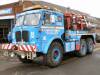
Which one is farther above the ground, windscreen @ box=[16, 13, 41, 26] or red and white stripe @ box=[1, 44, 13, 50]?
windscreen @ box=[16, 13, 41, 26]

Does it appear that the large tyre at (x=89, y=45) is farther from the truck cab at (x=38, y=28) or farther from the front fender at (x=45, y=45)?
the front fender at (x=45, y=45)

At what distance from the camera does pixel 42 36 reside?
1056 cm

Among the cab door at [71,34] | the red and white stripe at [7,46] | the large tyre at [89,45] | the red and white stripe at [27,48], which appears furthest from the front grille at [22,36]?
the large tyre at [89,45]

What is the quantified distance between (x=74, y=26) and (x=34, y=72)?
4613mm

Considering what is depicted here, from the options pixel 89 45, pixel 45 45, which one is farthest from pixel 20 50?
pixel 89 45

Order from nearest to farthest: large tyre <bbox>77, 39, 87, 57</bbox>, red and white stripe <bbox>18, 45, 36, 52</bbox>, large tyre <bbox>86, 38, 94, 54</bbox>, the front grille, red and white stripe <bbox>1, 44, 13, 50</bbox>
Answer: red and white stripe <bbox>18, 45, 36, 52</bbox>, the front grille, red and white stripe <bbox>1, 44, 13, 50</bbox>, large tyre <bbox>77, 39, 87, 57</bbox>, large tyre <bbox>86, 38, 94, 54</bbox>

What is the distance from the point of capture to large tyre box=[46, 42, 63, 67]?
35.6 ft

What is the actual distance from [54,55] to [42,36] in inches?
52.1

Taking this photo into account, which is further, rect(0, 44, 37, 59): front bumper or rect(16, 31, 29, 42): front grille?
rect(16, 31, 29, 42): front grille

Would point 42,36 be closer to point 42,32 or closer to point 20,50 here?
point 42,32

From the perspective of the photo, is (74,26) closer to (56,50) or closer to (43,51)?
(56,50)

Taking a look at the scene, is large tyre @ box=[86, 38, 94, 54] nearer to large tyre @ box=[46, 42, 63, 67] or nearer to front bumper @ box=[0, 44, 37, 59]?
large tyre @ box=[46, 42, 63, 67]

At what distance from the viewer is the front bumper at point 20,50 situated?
10.3 meters

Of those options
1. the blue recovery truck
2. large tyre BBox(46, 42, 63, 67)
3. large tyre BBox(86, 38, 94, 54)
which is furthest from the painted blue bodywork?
large tyre BBox(86, 38, 94, 54)
